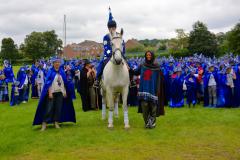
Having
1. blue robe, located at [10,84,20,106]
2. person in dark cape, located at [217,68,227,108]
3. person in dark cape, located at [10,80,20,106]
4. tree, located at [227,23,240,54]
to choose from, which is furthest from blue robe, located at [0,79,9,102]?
tree, located at [227,23,240,54]

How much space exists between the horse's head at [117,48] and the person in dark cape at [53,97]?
1.85 m

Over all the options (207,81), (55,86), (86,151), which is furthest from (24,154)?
(207,81)

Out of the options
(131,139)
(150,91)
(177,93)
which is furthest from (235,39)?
(131,139)

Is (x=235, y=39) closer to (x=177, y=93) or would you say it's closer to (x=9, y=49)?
(x=177, y=93)

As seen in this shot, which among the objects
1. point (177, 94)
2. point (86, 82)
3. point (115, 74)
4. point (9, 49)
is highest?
point (9, 49)

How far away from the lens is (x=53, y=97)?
39.1 ft

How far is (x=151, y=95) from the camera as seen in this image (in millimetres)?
11766

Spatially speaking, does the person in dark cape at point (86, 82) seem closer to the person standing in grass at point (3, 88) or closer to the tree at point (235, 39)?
the person standing in grass at point (3, 88)

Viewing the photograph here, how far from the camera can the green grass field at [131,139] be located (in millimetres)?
8805

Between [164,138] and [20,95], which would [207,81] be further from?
[20,95]

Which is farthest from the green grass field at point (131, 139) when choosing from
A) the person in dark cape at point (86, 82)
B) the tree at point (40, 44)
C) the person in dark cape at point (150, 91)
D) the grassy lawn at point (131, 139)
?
the tree at point (40, 44)

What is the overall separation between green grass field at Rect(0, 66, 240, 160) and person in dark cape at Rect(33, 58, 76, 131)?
0.37 m

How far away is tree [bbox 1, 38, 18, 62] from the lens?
92.2 m

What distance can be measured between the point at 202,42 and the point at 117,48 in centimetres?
6480
